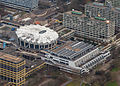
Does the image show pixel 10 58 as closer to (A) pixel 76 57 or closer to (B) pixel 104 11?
(A) pixel 76 57

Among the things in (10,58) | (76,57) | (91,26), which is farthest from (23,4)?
(10,58)

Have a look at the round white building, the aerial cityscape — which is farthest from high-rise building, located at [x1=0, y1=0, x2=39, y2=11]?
the round white building

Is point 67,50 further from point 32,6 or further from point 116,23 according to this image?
point 32,6

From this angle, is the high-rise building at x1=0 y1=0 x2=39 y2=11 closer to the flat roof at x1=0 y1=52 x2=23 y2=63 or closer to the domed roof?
the domed roof

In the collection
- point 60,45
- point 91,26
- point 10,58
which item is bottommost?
point 60,45

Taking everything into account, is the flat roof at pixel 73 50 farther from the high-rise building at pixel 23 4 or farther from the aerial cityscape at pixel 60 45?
the high-rise building at pixel 23 4
